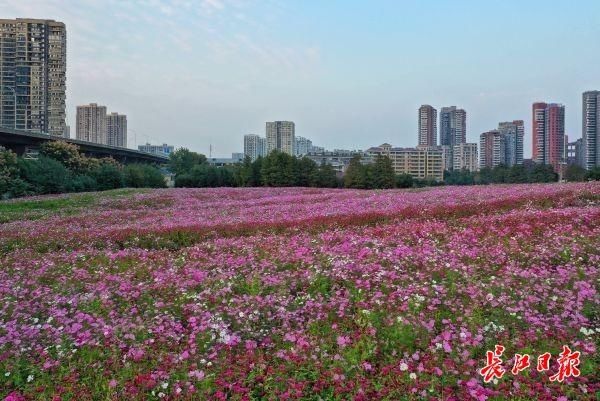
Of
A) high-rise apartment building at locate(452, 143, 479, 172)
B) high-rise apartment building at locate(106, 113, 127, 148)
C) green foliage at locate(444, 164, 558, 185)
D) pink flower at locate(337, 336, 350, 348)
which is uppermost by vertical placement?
high-rise apartment building at locate(106, 113, 127, 148)

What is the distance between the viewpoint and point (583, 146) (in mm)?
98062

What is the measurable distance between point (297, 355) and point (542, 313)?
289 cm

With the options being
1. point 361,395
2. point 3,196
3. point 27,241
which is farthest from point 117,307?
point 3,196

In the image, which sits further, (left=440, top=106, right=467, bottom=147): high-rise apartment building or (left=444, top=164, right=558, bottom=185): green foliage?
(left=440, top=106, right=467, bottom=147): high-rise apartment building

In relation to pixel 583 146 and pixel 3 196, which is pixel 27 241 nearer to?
pixel 3 196

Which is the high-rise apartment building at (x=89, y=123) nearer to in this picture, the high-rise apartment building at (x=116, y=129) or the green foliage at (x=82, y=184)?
the high-rise apartment building at (x=116, y=129)

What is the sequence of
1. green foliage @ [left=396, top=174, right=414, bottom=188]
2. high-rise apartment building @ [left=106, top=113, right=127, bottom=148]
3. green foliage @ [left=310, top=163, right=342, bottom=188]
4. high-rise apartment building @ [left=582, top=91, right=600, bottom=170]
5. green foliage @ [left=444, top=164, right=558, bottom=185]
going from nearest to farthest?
1. green foliage @ [left=310, top=163, right=342, bottom=188]
2. green foliage @ [left=396, top=174, right=414, bottom=188]
3. green foliage @ [left=444, top=164, right=558, bottom=185]
4. high-rise apartment building @ [left=582, top=91, right=600, bottom=170]
5. high-rise apartment building @ [left=106, top=113, right=127, bottom=148]

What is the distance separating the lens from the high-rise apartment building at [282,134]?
632ft

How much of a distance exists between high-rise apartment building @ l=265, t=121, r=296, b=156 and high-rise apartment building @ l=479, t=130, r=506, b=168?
78235 mm

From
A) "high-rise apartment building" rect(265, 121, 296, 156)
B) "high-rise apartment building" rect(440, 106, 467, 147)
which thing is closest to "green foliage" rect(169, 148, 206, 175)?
"high-rise apartment building" rect(265, 121, 296, 156)

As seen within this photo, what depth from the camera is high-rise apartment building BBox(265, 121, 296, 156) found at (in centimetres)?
19250

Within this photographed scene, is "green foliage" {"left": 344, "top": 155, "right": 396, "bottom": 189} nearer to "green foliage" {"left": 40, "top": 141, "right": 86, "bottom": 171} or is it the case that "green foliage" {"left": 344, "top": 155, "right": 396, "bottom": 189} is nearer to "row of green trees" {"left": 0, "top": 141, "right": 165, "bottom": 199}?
"row of green trees" {"left": 0, "top": 141, "right": 165, "bottom": 199}

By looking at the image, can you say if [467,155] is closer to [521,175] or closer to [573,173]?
[521,175]

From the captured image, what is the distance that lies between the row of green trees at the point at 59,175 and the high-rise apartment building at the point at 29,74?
44315mm
